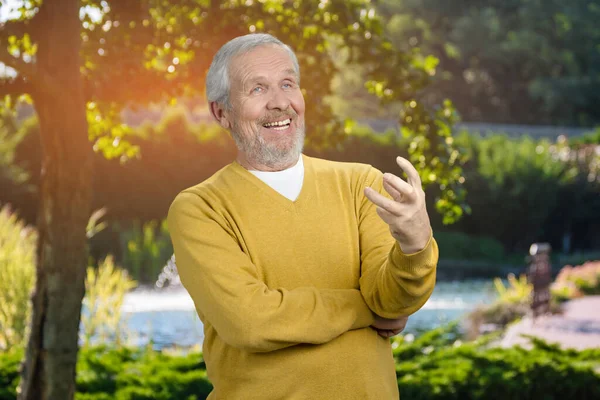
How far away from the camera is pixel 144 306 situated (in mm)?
13852

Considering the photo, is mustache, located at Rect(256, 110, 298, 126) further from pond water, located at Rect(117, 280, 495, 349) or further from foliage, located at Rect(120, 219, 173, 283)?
foliage, located at Rect(120, 219, 173, 283)

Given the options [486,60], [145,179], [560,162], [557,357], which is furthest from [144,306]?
[486,60]

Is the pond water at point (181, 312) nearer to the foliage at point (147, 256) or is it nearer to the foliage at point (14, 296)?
the foliage at point (147, 256)

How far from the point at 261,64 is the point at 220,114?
0.20 metres

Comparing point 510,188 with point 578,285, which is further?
point 510,188

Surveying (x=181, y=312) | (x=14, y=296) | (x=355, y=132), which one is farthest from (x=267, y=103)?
(x=355, y=132)

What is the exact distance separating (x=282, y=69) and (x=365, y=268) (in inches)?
21.1

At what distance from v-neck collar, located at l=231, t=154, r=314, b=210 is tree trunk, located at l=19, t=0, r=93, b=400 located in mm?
1877

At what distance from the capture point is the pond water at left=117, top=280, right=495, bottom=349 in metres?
11.0

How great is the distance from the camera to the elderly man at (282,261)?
6.78ft

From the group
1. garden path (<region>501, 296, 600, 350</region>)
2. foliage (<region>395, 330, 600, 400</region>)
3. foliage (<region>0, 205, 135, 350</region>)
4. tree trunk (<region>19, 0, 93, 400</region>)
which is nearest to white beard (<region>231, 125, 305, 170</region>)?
tree trunk (<region>19, 0, 93, 400</region>)

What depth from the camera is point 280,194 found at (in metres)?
2.24

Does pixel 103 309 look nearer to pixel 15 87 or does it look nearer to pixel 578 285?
pixel 15 87

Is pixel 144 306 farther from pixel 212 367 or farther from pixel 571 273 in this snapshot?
pixel 212 367
